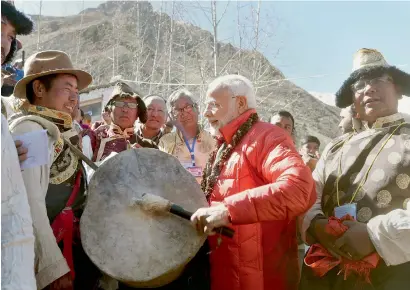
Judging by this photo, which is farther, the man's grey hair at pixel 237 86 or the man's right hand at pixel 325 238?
the man's grey hair at pixel 237 86

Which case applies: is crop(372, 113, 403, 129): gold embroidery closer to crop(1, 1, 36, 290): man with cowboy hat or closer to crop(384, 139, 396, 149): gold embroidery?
crop(384, 139, 396, 149): gold embroidery

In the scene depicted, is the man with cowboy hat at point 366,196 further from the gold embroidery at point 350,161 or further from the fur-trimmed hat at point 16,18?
the fur-trimmed hat at point 16,18

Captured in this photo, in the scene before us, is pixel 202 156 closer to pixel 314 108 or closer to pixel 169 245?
pixel 169 245

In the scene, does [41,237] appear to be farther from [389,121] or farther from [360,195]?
[389,121]

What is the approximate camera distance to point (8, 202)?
62.2 inches

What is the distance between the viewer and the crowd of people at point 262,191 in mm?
2371

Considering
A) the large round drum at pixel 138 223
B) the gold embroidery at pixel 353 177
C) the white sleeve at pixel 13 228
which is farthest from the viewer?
the gold embroidery at pixel 353 177

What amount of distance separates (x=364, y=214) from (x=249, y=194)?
71cm

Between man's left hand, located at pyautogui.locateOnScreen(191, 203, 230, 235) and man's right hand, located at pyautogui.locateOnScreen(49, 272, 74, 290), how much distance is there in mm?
701

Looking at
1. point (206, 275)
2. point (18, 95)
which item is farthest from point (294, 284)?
point (18, 95)

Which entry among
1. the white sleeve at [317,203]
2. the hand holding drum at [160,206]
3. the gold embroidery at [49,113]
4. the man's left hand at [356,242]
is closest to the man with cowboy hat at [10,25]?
the gold embroidery at [49,113]

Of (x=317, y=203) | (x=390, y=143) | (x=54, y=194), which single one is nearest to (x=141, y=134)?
(x=54, y=194)

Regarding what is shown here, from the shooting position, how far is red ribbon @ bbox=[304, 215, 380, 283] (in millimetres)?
2493

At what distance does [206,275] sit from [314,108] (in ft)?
86.5
